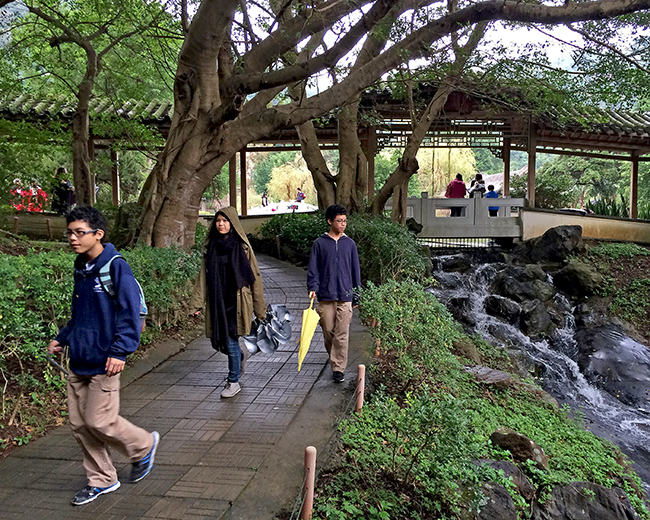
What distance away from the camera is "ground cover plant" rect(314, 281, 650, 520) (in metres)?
3.47

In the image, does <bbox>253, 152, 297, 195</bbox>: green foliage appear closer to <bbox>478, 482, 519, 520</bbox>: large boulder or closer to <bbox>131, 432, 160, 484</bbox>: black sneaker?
<bbox>478, 482, 519, 520</bbox>: large boulder

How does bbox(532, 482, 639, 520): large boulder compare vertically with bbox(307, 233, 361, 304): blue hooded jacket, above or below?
below

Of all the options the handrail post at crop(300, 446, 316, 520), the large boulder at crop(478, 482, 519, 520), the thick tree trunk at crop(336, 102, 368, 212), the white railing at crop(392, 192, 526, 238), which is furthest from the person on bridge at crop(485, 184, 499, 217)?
the handrail post at crop(300, 446, 316, 520)

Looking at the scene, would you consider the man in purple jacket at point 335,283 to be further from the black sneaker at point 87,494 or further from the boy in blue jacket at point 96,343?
the black sneaker at point 87,494

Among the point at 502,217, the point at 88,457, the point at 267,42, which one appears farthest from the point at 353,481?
the point at 502,217

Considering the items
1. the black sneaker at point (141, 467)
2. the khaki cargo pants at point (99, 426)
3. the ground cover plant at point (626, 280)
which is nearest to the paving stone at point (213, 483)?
the black sneaker at point (141, 467)

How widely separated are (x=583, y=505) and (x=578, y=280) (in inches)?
373

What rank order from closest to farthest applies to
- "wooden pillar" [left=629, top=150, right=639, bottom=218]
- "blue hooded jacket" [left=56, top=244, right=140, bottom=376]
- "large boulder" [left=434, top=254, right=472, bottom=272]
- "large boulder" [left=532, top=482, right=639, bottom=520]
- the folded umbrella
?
"blue hooded jacket" [left=56, top=244, right=140, bottom=376] < "large boulder" [left=532, top=482, right=639, bottom=520] < the folded umbrella < "large boulder" [left=434, top=254, right=472, bottom=272] < "wooden pillar" [left=629, top=150, right=639, bottom=218]

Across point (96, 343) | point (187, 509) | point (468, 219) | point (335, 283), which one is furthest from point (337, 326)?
point (468, 219)

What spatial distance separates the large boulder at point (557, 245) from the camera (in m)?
14.9

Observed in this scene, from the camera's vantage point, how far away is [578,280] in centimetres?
1327

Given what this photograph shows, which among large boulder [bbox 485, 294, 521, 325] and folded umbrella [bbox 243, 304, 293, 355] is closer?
folded umbrella [bbox 243, 304, 293, 355]

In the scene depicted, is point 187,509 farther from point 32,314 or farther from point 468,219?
point 468,219

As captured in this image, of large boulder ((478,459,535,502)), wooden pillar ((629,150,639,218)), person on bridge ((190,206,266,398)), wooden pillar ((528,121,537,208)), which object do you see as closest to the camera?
large boulder ((478,459,535,502))
